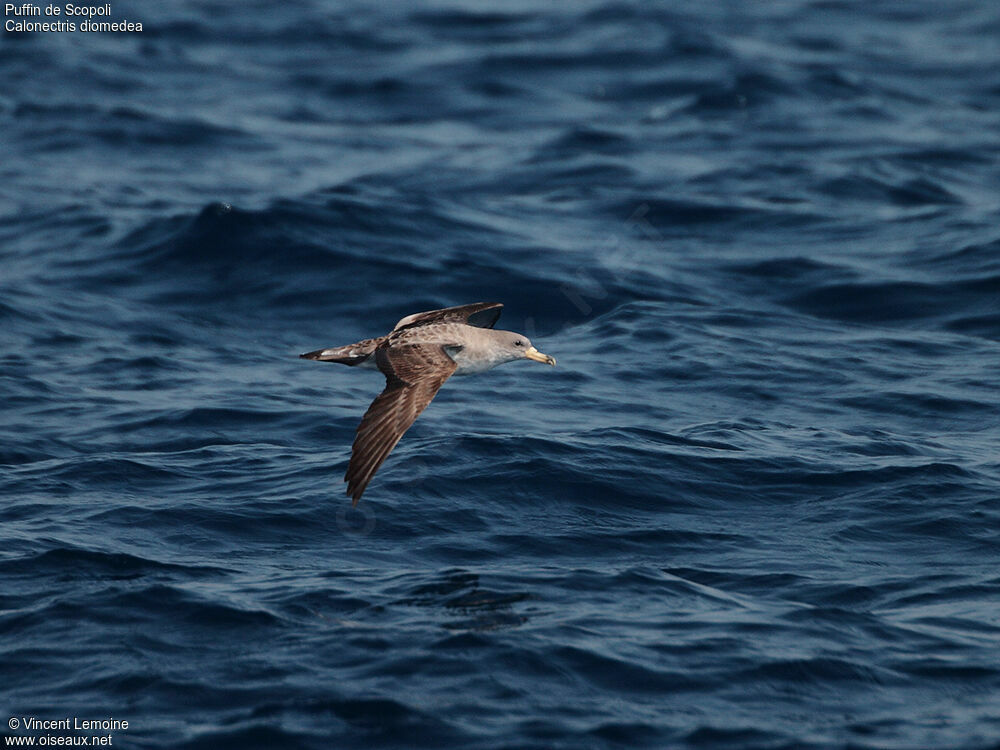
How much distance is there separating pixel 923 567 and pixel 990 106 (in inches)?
702

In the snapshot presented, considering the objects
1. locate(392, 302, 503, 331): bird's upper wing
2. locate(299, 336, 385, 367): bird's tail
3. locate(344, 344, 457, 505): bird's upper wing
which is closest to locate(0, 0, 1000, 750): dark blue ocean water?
locate(344, 344, 457, 505): bird's upper wing

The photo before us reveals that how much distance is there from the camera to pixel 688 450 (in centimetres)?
1306

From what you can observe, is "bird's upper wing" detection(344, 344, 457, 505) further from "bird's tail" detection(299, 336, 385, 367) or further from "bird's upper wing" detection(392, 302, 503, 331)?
"bird's upper wing" detection(392, 302, 503, 331)

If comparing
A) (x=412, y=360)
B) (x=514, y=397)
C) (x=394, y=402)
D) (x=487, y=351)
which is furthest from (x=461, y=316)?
(x=514, y=397)

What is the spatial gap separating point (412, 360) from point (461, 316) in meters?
1.50

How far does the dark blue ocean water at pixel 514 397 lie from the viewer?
9023 millimetres

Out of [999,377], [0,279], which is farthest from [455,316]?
[0,279]

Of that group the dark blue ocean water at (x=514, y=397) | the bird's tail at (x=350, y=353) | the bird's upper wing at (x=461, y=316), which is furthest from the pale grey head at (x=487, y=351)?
the dark blue ocean water at (x=514, y=397)

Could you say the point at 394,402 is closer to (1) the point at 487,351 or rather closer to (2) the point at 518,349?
(1) the point at 487,351

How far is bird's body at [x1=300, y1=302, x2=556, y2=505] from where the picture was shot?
9.86 m

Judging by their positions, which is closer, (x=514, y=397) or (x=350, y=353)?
(x=350, y=353)

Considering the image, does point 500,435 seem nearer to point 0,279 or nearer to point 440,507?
point 440,507

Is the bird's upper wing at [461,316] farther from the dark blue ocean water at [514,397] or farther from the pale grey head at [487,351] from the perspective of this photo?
the dark blue ocean water at [514,397]

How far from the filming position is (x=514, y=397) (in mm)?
14859
